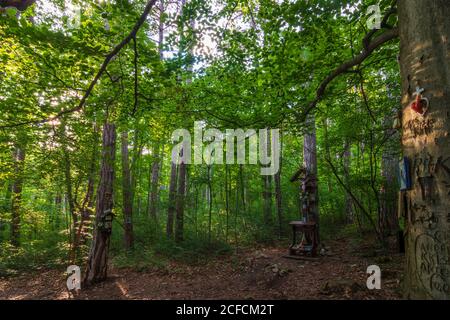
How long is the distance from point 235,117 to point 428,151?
398cm

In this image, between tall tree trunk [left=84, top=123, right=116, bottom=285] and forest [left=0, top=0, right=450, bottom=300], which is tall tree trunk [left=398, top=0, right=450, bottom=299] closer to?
forest [left=0, top=0, right=450, bottom=300]

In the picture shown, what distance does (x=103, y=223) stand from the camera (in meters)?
6.64

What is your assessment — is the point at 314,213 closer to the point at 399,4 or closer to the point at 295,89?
the point at 295,89

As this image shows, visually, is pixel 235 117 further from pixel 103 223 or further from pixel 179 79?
pixel 103 223

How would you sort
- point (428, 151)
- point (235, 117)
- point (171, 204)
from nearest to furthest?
point (428, 151)
point (235, 117)
point (171, 204)

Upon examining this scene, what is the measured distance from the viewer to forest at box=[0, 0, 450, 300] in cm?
238

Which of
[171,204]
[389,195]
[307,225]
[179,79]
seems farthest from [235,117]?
[171,204]

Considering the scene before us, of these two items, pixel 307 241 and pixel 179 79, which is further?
pixel 307 241

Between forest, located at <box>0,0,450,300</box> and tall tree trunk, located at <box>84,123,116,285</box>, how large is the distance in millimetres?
33

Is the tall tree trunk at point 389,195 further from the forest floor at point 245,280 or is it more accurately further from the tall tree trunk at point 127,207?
the tall tree trunk at point 127,207

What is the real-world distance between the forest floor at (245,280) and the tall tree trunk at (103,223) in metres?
0.38

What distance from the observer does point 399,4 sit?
9.07 feet

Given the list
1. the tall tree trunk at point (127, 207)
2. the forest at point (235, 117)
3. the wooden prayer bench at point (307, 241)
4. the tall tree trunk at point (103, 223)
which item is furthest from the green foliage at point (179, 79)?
the wooden prayer bench at point (307, 241)

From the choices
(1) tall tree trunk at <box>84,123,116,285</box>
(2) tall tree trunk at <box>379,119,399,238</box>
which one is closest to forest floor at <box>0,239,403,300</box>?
(1) tall tree trunk at <box>84,123,116,285</box>
